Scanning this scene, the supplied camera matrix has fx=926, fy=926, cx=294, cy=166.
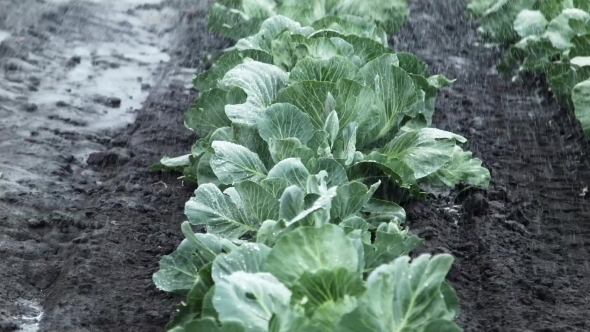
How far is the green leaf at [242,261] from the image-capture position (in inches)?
97.2

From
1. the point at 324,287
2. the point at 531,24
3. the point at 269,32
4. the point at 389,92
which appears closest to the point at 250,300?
the point at 324,287

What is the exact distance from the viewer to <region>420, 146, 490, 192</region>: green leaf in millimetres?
4113

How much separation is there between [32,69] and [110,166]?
6.09 feet

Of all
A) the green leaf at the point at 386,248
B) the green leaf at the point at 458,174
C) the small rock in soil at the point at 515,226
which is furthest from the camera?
the green leaf at the point at 458,174

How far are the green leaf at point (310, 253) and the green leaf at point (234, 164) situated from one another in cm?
97

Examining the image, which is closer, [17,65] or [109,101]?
[109,101]

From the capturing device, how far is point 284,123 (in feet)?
11.5

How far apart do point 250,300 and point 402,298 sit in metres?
0.38

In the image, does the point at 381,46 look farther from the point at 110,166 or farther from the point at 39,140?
the point at 39,140

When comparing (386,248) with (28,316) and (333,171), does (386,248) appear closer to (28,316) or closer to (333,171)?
(333,171)

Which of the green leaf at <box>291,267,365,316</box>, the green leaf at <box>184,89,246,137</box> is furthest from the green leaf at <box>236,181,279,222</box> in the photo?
the green leaf at <box>184,89,246,137</box>

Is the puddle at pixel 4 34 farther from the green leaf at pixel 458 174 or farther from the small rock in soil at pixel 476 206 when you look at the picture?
the small rock in soil at pixel 476 206

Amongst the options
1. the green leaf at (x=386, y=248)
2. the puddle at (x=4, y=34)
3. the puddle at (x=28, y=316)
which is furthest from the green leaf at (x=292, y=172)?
the puddle at (x=4, y=34)

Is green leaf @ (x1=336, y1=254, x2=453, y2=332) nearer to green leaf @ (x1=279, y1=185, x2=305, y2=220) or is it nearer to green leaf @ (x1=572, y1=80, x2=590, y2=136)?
green leaf @ (x1=279, y1=185, x2=305, y2=220)
